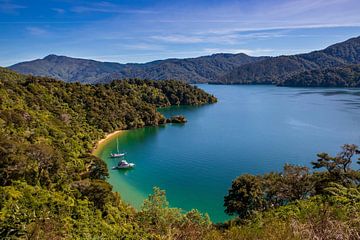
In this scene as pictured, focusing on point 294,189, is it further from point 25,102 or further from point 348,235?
point 25,102

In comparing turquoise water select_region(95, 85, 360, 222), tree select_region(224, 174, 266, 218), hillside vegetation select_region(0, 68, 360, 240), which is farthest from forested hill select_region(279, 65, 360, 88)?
tree select_region(224, 174, 266, 218)

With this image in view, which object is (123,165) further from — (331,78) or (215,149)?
(331,78)

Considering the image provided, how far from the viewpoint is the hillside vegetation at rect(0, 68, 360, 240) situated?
239 inches

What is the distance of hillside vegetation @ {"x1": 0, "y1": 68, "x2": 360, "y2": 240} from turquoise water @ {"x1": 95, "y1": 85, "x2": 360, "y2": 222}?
134 inches

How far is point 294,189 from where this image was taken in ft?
64.4

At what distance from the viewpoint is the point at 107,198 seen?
1938cm

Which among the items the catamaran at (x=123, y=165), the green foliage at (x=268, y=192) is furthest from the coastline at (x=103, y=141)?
the green foliage at (x=268, y=192)

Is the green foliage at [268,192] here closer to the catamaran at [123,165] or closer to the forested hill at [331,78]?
the catamaran at [123,165]

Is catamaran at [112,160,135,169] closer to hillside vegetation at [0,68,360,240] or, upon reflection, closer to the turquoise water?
the turquoise water

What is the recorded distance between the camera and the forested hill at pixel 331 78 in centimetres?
14875

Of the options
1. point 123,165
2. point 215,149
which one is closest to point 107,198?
point 123,165

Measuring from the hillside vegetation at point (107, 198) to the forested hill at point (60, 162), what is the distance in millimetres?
62

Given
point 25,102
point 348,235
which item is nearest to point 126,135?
point 25,102

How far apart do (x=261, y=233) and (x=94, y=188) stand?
15950 mm
